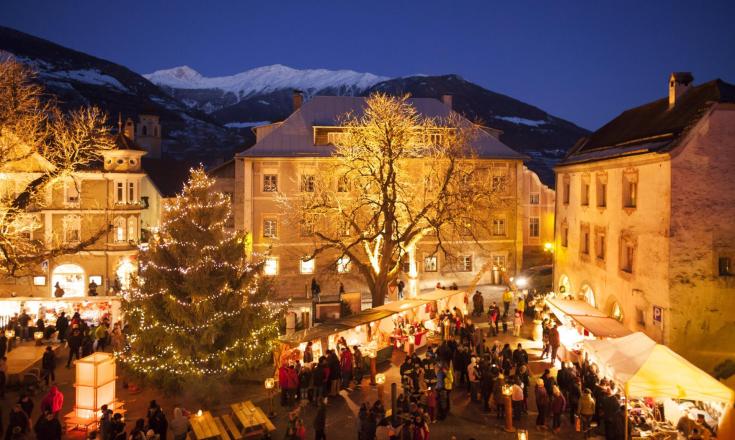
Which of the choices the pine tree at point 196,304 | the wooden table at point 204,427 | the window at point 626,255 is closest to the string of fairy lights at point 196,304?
the pine tree at point 196,304

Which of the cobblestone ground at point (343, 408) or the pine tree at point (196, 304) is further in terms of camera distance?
the pine tree at point (196, 304)

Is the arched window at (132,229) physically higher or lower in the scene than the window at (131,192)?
lower

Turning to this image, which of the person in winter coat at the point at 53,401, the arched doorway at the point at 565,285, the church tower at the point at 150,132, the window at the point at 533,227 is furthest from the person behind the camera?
the church tower at the point at 150,132

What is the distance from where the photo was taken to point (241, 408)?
15773 millimetres

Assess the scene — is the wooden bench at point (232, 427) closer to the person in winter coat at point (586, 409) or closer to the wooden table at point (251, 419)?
the wooden table at point (251, 419)

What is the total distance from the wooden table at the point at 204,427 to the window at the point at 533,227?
34124 mm

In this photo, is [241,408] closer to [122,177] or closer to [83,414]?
[83,414]

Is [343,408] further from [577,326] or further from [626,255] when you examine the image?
[626,255]

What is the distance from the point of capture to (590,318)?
22328 mm

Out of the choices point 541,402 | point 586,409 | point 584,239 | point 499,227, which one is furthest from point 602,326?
point 499,227

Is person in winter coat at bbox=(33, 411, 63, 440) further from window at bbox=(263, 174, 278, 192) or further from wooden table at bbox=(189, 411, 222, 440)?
window at bbox=(263, 174, 278, 192)

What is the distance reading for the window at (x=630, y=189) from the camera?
2425cm

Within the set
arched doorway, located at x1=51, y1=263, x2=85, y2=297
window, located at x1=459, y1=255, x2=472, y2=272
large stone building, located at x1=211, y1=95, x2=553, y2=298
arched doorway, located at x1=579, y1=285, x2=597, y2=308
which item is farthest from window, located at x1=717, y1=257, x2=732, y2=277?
arched doorway, located at x1=51, y1=263, x2=85, y2=297

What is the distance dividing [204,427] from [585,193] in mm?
23420
